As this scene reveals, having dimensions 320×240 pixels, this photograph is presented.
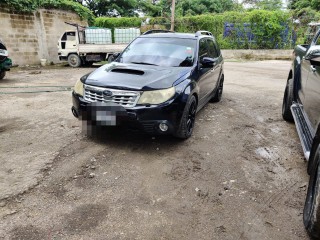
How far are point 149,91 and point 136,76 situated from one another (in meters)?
0.43

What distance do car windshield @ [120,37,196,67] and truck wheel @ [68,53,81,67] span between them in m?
9.84

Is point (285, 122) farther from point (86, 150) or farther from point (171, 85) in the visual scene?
point (86, 150)

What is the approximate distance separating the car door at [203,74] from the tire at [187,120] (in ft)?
1.66

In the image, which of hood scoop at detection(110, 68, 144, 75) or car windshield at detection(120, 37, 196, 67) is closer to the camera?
hood scoop at detection(110, 68, 144, 75)

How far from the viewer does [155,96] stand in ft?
11.8

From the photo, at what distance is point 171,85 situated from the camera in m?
3.72

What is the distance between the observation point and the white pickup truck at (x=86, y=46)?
1355cm

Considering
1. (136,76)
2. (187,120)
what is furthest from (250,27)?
(136,76)

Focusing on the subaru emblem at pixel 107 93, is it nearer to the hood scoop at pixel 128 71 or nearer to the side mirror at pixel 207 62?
the hood scoop at pixel 128 71

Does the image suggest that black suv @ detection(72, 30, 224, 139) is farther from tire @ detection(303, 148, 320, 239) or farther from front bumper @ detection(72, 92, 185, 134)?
tire @ detection(303, 148, 320, 239)

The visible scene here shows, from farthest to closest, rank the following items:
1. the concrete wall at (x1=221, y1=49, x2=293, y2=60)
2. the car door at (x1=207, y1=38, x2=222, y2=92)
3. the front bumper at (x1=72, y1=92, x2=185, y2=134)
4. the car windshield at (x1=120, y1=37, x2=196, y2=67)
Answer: the concrete wall at (x1=221, y1=49, x2=293, y2=60) < the car door at (x1=207, y1=38, x2=222, y2=92) < the car windshield at (x1=120, y1=37, x2=196, y2=67) < the front bumper at (x1=72, y1=92, x2=185, y2=134)

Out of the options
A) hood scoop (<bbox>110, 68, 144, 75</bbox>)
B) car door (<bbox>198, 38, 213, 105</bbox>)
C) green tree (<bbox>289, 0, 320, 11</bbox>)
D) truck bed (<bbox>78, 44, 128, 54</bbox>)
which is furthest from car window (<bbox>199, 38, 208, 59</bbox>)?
green tree (<bbox>289, 0, 320, 11</bbox>)

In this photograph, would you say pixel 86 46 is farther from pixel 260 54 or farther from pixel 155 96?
pixel 260 54

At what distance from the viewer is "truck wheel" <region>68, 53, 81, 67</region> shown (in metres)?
14.1
